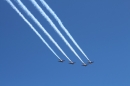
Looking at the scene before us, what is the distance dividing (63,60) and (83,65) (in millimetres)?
3669

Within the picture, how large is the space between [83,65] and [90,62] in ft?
3.54

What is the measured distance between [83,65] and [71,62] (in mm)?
1945

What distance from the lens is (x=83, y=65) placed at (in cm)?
4759

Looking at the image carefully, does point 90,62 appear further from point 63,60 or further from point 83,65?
point 63,60

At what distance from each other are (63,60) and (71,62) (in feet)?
5.99

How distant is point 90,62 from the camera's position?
47531 millimetres

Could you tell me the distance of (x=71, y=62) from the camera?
46.8 metres

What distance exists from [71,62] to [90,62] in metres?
2.80

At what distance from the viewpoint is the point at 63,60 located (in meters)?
45.4

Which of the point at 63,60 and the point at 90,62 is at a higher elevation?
the point at 63,60

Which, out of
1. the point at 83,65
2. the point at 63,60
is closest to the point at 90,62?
the point at 83,65
